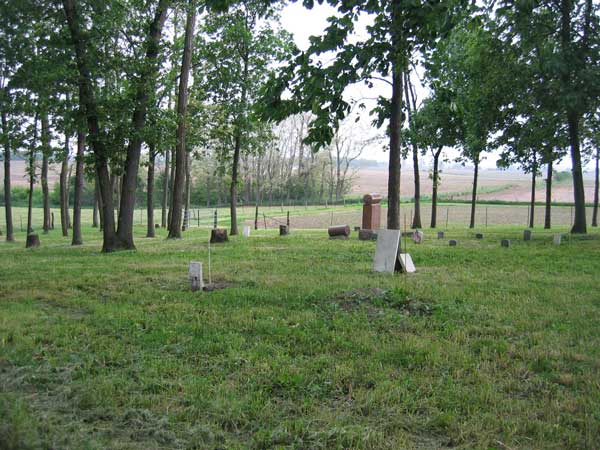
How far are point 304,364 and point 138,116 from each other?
1320 centimetres

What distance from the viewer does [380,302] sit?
6.91 meters

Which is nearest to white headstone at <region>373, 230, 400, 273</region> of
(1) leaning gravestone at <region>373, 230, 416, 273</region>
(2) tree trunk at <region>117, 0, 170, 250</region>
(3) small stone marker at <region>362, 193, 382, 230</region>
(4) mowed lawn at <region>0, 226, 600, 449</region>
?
(1) leaning gravestone at <region>373, 230, 416, 273</region>

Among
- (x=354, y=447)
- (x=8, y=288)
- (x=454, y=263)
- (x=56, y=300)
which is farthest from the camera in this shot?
(x=454, y=263)

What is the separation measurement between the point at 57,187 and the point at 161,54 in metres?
58.3

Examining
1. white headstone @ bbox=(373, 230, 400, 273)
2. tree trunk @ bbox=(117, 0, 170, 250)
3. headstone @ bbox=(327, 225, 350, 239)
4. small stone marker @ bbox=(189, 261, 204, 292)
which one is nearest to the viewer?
A: small stone marker @ bbox=(189, 261, 204, 292)

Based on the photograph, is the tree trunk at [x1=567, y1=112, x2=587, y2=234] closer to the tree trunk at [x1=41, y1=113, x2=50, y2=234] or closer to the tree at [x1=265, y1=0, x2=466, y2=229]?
the tree at [x1=265, y1=0, x2=466, y2=229]

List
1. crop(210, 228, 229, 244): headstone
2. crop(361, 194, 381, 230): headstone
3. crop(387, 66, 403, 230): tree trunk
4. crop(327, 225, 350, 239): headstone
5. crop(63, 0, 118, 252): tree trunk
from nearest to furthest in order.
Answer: crop(387, 66, 403, 230): tree trunk, crop(63, 0, 118, 252): tree trunk, crop(210, 228, 229, 244): headstone, crop(327, 225, 350, 239): headstone, crop(361, 194, 381, 230): headstone

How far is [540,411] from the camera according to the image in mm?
3568

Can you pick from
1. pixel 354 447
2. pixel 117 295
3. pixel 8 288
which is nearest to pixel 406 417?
pixel 354 447

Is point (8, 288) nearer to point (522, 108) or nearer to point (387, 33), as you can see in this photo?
Answer: point (387, 33)

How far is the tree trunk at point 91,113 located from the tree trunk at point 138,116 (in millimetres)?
400

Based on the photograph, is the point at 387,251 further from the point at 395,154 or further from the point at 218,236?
the point at 218,236

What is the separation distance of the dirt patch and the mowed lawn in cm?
4

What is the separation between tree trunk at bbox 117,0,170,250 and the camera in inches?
592
